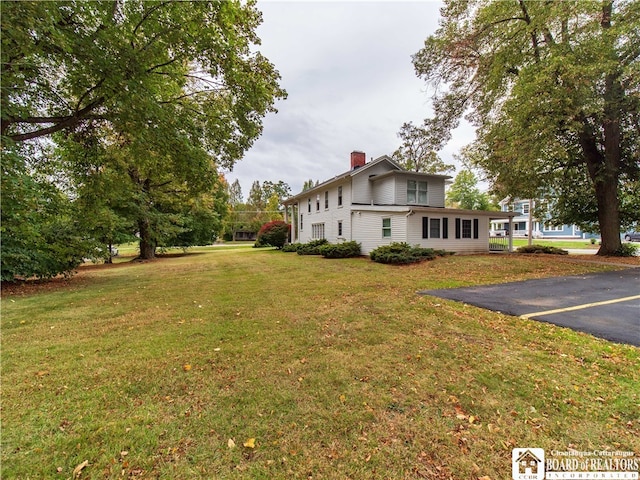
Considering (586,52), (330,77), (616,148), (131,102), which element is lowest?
(131,102)

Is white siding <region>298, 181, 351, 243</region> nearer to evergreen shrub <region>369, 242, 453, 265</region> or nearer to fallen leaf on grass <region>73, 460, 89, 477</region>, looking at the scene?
evergreen shrub <region>369, 242, 453, 265</region>

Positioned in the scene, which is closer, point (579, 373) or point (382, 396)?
point (382, 396)

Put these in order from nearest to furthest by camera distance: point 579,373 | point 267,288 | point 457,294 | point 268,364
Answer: point 579,373 → point 268,364 → point 457,294 → point 267,288

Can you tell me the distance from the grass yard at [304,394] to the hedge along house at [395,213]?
37.5ft

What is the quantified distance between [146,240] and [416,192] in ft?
66.9

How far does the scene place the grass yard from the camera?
2.26 m

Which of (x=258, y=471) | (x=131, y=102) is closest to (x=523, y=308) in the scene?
(x=258, y=471)

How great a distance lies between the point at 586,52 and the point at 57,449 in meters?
17.8

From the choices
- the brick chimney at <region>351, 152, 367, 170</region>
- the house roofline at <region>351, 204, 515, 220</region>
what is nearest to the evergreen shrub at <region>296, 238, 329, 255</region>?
the house roofline at <region>351, 204, 515, 220</region>

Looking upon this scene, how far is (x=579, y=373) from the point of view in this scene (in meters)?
3.48

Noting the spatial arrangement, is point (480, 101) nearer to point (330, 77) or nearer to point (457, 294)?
point (330, 77)

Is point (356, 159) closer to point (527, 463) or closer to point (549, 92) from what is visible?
point (549, 92)

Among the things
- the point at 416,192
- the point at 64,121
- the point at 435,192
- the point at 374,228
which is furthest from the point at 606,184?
the point at 64,121

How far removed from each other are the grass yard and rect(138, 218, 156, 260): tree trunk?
57.7 feet
